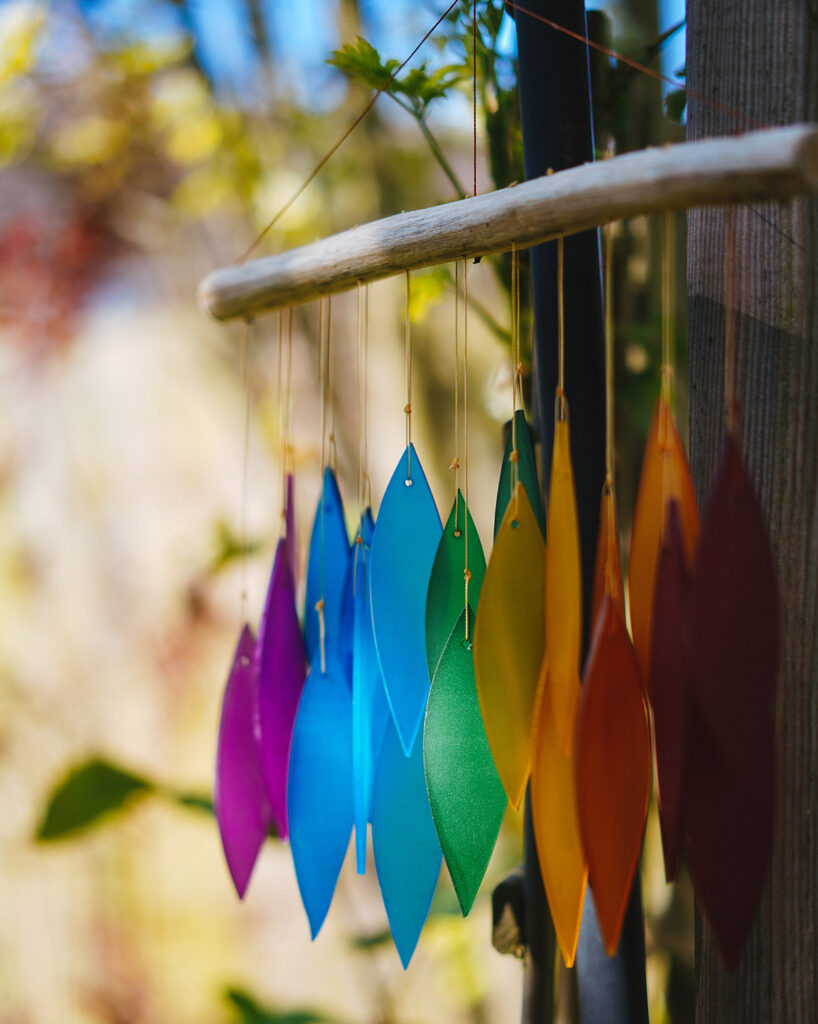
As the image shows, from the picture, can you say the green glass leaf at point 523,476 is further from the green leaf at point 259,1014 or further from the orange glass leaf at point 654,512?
the green leaf at point 259,1014

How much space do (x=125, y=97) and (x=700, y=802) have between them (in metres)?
1.66

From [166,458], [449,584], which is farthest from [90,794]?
[449,584]

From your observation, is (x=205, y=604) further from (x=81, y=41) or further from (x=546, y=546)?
(x=546, y=546)

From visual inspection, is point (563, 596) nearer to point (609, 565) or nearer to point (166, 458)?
point (609, 565)

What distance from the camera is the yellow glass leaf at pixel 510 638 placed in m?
0.41

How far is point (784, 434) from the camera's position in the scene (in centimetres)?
45

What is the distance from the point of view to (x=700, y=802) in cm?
35

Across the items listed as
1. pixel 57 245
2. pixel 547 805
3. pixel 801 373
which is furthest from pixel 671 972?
pixel 57 245

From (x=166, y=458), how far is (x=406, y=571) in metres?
1.28

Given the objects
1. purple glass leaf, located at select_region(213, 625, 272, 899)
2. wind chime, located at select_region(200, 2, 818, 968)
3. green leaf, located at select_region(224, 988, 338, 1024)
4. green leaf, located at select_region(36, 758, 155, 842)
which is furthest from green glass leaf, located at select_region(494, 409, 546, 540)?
green leaf, located at select_region(224, 988, 338, 1024)

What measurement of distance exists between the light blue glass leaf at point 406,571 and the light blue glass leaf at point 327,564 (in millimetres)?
68

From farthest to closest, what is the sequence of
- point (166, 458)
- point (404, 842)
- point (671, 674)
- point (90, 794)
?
1. point (166, 458)
2. point (90, 794)
3. point (404, 842)
4. point (671, 674)

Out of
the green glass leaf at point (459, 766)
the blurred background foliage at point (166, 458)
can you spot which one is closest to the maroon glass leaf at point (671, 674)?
the green glass leaf at point (459, 766)

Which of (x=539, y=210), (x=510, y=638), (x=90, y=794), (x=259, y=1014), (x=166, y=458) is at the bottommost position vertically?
(x=259, y=1014)
